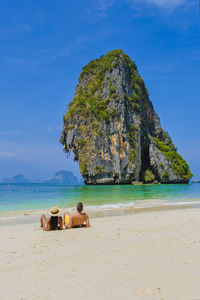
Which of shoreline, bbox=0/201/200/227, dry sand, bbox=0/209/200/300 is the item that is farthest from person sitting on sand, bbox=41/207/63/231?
shoreline, bbox=0/201/200/227

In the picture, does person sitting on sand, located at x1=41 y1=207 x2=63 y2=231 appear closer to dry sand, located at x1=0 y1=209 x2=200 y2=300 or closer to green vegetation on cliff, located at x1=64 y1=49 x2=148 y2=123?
dry sand, located at x1=0 y1=209 x2=200 y2=300

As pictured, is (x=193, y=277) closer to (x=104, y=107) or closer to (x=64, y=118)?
(x=104, y=107)

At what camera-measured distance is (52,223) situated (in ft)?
23.3

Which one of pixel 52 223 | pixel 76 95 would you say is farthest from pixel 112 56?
pixel 52 223

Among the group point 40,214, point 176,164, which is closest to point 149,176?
point 176,164

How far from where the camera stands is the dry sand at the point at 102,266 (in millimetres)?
3031

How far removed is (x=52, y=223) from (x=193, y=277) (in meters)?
4.58

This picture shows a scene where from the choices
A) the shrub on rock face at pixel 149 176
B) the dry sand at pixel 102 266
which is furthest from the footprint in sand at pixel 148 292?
the shrub on rock face at pixel 149 176

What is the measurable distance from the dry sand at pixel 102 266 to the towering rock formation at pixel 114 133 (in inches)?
1569

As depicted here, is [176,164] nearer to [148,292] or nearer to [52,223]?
[52,223]

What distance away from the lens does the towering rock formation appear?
152ft

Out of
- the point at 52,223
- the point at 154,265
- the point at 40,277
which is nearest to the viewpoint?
the point at 40,277

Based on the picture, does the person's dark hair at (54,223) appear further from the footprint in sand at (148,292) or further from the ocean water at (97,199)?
the ocean water at (97,199)

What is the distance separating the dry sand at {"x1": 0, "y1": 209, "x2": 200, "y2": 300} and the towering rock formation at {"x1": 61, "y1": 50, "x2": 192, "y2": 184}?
39.9 m
